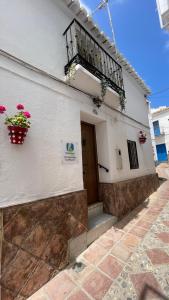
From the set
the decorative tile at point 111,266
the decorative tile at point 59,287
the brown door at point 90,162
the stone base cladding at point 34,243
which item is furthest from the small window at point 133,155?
the decorative tile at point 59,287

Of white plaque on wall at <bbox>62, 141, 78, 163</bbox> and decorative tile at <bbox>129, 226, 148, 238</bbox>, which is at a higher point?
white plaque on wall at <bbox>62, 141, 78, 163</bbox>

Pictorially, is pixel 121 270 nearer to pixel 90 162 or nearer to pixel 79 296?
pixel 79 296

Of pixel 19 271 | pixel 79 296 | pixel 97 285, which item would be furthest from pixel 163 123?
pixel 19 271

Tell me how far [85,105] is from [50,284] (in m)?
3.51

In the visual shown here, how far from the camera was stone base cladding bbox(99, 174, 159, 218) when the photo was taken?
12.8ft

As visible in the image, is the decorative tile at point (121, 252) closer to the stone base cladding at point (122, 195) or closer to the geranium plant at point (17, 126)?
the stone base cladding at point (122, 195)

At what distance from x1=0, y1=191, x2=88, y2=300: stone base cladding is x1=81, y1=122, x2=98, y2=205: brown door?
128 centimetres

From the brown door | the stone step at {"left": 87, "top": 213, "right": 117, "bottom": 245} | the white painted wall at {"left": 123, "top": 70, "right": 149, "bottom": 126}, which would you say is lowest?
the stone step at {"left": 87, "top": 213, "right": 117, "bottom": 245}

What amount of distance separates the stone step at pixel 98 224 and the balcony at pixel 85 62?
126 inches

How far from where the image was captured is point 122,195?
4.22m

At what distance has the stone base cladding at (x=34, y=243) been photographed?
186 cm

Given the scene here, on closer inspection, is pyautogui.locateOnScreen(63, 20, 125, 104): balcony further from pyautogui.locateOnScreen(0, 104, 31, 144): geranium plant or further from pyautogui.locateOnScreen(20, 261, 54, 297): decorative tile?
pyautogui.locateOnScreen(20, 261, 54, 297): decorative tile

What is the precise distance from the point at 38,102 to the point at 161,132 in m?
17.1

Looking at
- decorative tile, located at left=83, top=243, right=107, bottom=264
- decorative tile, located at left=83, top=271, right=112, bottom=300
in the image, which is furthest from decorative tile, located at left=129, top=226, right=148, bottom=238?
decorative tile, located at left=83, top=271, right=112, bottom=300
